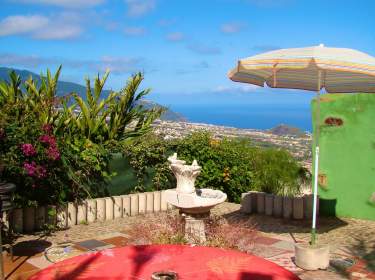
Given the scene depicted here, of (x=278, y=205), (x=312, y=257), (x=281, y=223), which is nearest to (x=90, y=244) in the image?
(x=312, y=257)

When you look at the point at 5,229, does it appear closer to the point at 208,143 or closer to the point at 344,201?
the point at 208,143

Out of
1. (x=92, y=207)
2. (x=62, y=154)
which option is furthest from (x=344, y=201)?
(x=62, y=154)

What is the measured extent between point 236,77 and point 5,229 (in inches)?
163

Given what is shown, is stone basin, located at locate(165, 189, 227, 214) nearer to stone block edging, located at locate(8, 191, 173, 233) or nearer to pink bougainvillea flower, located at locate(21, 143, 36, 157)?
stone block edging, located at locate(8, 191, 173, 233)

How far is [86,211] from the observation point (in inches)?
322

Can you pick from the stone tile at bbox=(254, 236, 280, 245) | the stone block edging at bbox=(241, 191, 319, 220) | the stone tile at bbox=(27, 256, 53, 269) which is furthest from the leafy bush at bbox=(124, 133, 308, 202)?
the stone tile at bbox=(27, 256, 53, 269)

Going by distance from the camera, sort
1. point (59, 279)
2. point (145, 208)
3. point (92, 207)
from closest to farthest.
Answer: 1. point (59, 279)
2. point (92, 207)
3. point (145, 208)

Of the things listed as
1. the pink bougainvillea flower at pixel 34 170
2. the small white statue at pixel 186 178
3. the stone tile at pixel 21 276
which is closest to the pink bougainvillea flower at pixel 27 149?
the pink bougainvillea flower at pixel 34 170

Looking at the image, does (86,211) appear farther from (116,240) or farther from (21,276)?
(21,276)

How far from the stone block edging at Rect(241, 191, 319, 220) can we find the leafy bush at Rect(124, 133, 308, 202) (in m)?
0.92

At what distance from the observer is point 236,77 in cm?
688

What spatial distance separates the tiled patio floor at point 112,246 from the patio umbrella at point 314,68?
0.57 m

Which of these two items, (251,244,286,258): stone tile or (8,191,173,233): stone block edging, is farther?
(8,191,173,233): stone block edging

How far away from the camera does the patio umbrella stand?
210 inches
